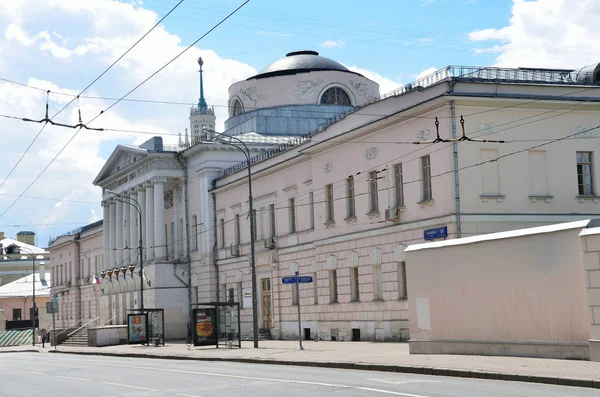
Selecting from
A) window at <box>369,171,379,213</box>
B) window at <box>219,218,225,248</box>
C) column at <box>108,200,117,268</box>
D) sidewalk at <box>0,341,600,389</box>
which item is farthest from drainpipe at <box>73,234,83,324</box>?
sidewalk at <box>0,341,600,389</box>

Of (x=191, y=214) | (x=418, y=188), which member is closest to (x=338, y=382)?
(x=418, y=188)

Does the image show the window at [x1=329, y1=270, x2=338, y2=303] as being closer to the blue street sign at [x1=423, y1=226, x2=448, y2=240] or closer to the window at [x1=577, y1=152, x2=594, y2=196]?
the blue street sign at [x1=423, y1=226, x2=448, y2=240]

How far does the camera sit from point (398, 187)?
36.4 metres

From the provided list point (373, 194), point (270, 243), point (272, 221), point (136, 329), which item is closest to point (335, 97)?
point (272, 221)

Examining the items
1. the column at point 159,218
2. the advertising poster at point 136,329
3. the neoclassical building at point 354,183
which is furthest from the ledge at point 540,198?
the column at point 159,218

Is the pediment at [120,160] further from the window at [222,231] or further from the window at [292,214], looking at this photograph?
the window at [292,214]

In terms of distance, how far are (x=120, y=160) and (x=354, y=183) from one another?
3526 cm

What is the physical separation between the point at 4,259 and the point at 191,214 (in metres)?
75.6

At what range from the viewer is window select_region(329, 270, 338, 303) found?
41594 millimetres

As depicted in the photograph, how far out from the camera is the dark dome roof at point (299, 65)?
6056 cm

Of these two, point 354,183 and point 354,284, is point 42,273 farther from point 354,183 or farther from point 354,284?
point 354,183

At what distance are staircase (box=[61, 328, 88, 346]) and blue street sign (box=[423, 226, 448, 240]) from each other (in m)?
32.7

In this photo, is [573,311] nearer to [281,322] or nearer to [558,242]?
[558,242]

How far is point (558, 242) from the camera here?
20.5 m
